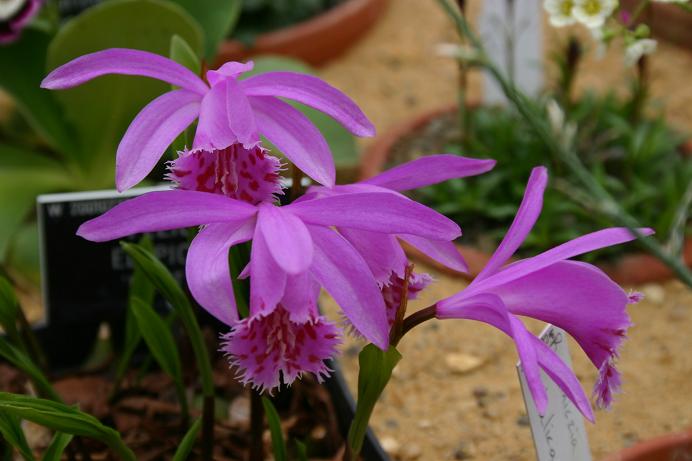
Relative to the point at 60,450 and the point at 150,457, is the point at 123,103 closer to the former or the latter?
the point at 150,457

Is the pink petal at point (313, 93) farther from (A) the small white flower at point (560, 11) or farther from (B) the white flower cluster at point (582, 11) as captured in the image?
(A) the small white flower at point (560, 11)

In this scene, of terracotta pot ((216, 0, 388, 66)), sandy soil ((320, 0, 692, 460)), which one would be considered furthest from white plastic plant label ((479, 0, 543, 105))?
terracotta pot ((216, 0, 388, 66))

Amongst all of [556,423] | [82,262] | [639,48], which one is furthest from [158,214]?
[639,48]

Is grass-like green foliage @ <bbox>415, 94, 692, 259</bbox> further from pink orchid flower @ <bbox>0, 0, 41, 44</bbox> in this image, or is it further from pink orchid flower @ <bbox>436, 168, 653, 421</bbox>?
pink orchid flower @ <bbox>436, 168, 653, 421</bbox>

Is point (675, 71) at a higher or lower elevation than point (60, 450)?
lower


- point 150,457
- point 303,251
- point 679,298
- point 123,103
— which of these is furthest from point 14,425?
point 679,298

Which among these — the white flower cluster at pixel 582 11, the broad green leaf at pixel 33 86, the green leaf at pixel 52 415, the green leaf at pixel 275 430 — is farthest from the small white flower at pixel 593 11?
the broad green leaf at pixel 33 86

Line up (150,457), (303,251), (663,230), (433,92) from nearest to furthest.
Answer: (303,251)
(150,457)
(663,230)
(433,92)
